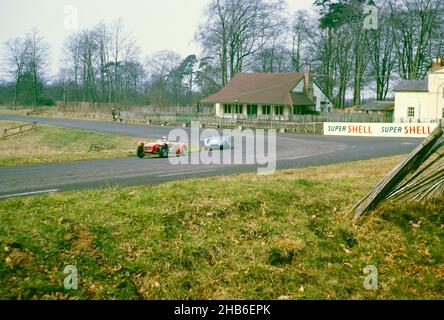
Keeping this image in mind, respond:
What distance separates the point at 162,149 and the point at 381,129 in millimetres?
22985

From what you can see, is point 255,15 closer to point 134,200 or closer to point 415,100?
point 415,100

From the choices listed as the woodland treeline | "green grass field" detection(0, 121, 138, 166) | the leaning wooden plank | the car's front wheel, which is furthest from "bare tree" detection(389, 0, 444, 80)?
the leaning wooden plank

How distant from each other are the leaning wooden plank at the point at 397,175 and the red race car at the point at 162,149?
12429mm

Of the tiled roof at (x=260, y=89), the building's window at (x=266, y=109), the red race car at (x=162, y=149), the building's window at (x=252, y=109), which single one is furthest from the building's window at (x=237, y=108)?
the red race car at (x=162, y=149)

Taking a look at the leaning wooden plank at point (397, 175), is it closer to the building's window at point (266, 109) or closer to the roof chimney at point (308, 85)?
the building's window at point (266, 109)

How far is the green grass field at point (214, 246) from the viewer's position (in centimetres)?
522

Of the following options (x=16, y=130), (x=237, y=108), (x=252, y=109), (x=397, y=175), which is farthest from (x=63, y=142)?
(x=397, y=175)

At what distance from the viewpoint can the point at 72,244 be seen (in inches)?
221

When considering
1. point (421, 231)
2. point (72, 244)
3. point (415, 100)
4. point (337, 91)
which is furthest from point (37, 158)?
point (337, 91)

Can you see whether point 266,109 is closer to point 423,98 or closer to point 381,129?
point 423,98

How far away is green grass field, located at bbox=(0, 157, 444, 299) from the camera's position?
5.22 meters

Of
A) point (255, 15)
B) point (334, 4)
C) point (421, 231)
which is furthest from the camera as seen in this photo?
point (255, 15)

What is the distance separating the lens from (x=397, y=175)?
7.38m
